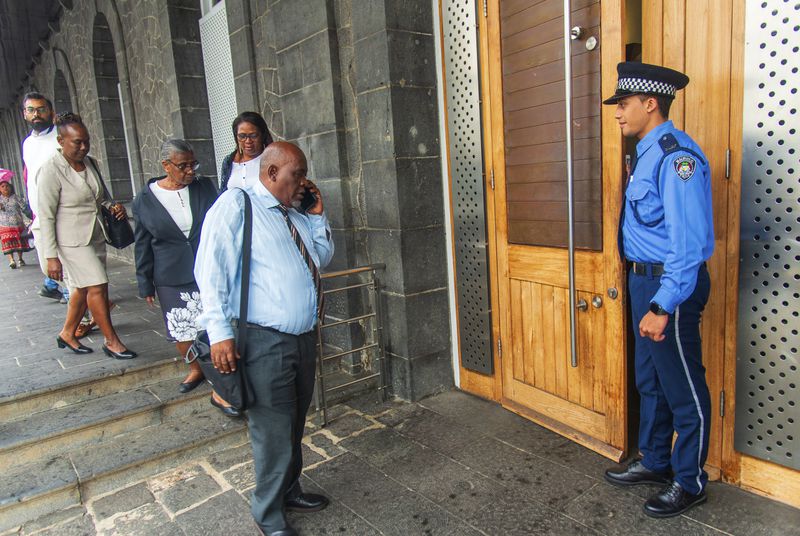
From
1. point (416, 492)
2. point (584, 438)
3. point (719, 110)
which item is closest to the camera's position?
point (719, 110)

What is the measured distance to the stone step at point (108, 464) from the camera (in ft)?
9.34

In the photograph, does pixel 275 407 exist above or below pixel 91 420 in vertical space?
above

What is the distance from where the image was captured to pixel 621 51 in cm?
263

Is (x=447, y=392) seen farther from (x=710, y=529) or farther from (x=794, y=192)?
(x=794, y=192)

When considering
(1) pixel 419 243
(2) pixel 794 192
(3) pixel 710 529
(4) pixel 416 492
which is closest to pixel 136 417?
(4) pixel 416 492

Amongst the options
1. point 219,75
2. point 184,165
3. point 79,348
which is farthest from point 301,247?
point 219,75

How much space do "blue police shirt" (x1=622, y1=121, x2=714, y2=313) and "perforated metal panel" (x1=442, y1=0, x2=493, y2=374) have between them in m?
1.37

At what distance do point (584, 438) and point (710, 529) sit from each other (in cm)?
86

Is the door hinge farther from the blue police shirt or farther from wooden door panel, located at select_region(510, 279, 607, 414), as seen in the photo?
wooden door panel, located at select_region(510, 279, 607, 414)

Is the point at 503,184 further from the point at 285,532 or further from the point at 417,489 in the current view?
the point at 285,532

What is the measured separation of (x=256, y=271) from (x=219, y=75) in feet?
15.0

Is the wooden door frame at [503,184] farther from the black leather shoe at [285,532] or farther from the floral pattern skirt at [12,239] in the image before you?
the floral pattern skirt at [12,239]

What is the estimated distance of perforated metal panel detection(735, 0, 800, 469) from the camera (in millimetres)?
2178

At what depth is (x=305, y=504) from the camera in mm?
2709
